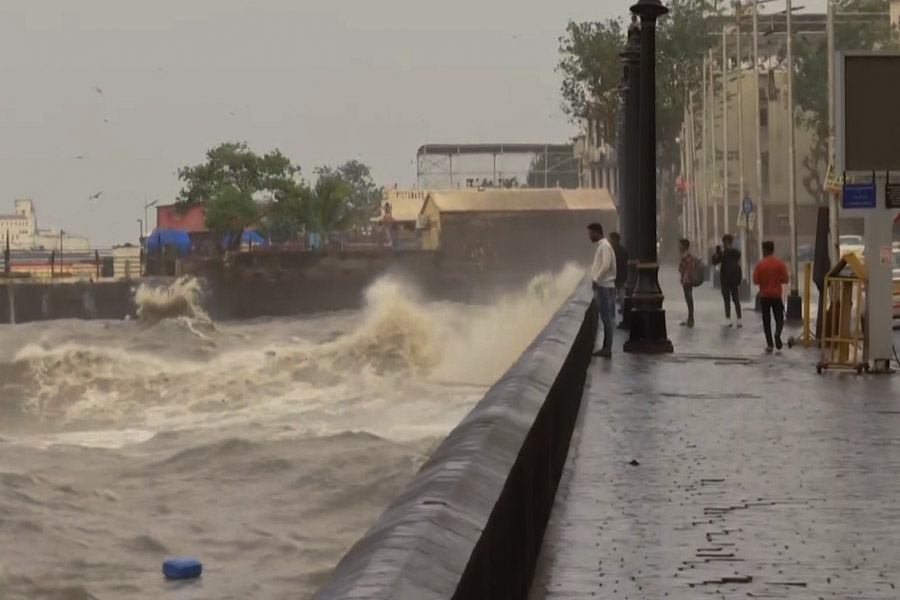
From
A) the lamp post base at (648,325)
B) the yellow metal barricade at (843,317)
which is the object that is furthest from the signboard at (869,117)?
the lamp post base at (648,325)

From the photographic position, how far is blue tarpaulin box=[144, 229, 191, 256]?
17300cm

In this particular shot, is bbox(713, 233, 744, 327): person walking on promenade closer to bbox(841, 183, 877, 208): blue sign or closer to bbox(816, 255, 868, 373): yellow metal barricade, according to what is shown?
bbox(816, 255, 868, 373): yellow metal barricade

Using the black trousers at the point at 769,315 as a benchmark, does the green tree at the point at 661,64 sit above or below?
above

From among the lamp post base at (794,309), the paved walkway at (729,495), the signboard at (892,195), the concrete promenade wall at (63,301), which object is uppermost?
the signboard at (892,195)

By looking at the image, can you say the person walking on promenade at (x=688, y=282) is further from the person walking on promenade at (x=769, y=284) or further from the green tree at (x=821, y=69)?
the green tree at (x=821, y=69)

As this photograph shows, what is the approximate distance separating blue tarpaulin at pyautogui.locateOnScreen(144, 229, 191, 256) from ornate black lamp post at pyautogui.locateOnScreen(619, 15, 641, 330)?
124217 mm

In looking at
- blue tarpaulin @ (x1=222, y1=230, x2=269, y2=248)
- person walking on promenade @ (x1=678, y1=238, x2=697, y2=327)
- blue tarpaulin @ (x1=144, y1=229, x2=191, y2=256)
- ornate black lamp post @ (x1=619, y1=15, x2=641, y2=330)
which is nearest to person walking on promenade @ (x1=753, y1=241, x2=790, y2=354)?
ornate black lamp post @ (x1=619, y1=15, x2=641, y2=330)

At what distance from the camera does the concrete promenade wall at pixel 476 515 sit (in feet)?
20.1

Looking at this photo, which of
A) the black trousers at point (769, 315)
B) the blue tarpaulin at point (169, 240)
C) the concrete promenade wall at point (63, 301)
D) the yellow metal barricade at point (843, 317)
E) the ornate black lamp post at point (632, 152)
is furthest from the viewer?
the blue tarpaulin at point (169, 240)

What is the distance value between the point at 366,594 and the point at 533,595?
13.8 feet

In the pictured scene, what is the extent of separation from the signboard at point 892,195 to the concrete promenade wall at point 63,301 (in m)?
130

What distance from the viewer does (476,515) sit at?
7.46 m

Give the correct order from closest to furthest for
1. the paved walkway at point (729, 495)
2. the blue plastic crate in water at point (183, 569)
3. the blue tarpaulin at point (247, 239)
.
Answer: the paved walkway at point (729, 495) → the blue plastic crate in water at point (183, 569) → the blue tarpaulin at point (247, 239)

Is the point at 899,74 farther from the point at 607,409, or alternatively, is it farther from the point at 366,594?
the point at 366,594
